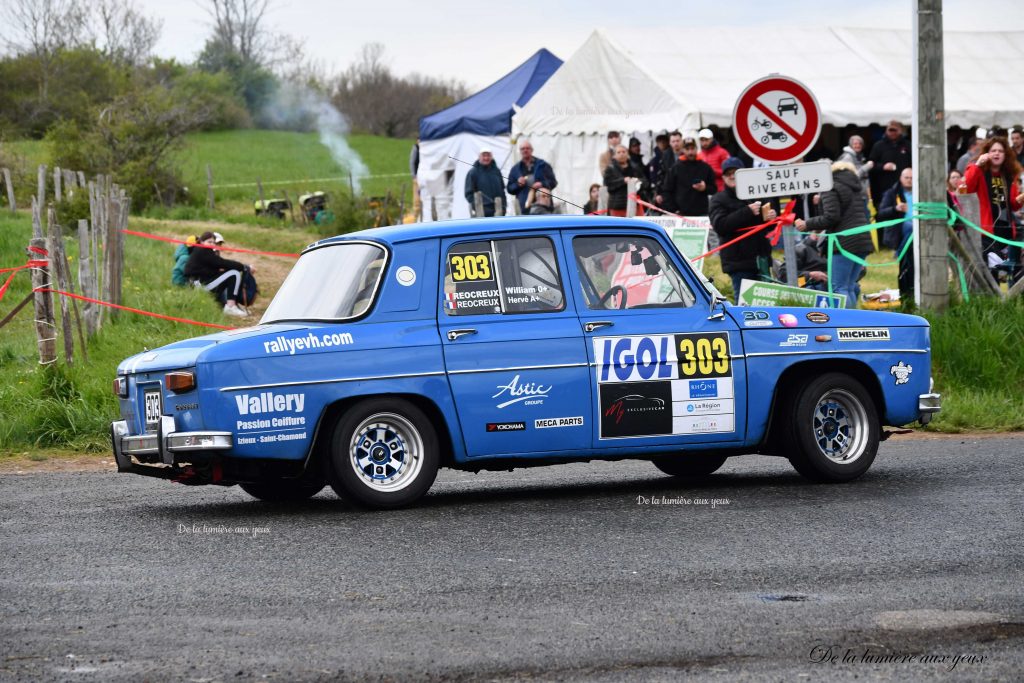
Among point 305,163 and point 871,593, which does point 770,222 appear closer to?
point 871,593

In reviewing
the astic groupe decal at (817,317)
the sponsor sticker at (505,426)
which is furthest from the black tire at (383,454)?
the astic groupe decal at (817,317)

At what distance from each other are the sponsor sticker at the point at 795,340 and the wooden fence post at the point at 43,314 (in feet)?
22.2

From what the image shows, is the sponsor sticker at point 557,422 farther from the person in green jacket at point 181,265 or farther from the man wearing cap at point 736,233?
the person in green jacket at point 181,265

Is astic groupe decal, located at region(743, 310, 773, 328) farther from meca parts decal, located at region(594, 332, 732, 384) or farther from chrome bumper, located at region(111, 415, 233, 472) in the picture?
chrome bumper, located at region(111, 415, 233, 472)

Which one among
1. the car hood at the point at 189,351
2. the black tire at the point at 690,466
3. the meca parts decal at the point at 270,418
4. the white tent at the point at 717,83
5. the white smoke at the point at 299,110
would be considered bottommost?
the black tire at the point at 690,466

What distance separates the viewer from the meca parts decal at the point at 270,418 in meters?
8.10

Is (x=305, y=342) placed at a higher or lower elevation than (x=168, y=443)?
higher

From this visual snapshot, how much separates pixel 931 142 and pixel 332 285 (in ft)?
26.3

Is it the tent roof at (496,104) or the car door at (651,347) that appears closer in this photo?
the car door at (651,347)

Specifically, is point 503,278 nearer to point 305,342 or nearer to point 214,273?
point 305,342

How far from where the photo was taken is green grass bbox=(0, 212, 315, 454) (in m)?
12.4

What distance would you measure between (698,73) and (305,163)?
4521 centimetres

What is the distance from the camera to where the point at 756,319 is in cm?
916

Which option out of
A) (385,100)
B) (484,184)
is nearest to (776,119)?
(484,184)
